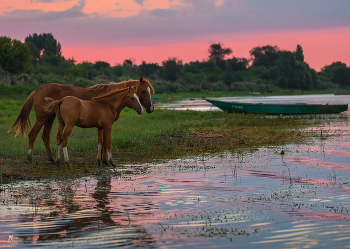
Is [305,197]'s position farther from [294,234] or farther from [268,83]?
[268,83]

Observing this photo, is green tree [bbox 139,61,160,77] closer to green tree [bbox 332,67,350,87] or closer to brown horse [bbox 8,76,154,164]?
green tree [bbox 332,67,350,87]

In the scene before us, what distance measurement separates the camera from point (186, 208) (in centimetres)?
617

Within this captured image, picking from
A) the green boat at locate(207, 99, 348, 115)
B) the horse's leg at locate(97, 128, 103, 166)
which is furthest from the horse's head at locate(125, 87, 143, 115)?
the green boat at locate(207, 99, 348, 115)

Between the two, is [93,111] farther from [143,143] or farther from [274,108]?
[274,108]

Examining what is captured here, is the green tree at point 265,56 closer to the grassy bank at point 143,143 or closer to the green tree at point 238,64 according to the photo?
the green tree at point 238,64

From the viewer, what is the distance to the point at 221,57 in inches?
4781

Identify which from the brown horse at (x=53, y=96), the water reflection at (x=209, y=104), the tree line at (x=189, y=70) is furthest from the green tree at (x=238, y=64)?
the brown horse at (x=53, y=96)

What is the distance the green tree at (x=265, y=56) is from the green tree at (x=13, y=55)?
96.8 m

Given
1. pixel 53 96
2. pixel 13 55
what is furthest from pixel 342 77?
pixel 53 96

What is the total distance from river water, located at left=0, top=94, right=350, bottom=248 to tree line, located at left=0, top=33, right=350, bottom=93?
1734 inches

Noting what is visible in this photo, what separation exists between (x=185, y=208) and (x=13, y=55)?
49583 millimetres

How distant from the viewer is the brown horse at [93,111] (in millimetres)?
9102

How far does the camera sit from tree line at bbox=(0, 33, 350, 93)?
5304cm

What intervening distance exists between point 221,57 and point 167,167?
114 metres
